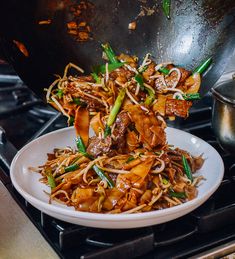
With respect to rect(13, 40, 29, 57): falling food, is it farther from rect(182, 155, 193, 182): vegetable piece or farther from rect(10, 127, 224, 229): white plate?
rect(182, 155, 193, 182): vegetable piece

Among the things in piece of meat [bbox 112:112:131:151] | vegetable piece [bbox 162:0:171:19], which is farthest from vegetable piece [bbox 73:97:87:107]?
vegetable piece [bbox 162:0:171:19]

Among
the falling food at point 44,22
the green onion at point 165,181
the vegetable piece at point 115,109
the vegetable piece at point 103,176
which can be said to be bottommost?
the green onion at point 165,181

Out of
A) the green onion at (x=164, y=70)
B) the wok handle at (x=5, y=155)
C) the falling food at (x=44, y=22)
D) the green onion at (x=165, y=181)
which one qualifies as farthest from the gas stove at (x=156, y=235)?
the falling food at (x=44, y=22)

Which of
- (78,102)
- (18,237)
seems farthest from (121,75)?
(18,237)

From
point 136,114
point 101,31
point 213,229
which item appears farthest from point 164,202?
point 101,31

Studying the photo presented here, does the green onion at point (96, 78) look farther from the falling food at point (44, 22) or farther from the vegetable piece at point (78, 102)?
the falling food at point (44, 22)

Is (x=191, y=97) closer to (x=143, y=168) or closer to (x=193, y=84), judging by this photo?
(x=193, y=84)
